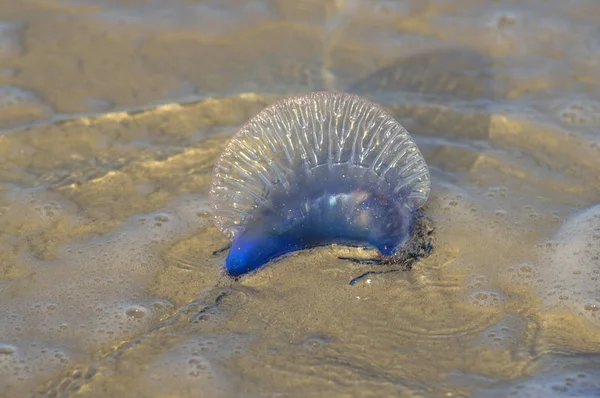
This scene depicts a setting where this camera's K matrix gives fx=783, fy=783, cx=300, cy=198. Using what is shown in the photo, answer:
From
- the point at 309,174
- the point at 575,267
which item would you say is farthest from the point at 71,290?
the point at 575,267

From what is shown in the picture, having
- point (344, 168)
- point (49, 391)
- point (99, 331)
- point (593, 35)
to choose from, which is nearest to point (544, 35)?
point (593, 35)

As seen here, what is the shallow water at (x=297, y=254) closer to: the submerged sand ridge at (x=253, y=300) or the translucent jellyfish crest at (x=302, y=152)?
the submerged sand ridge at (x=253, y=300)

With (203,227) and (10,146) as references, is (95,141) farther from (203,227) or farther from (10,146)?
(203,227)

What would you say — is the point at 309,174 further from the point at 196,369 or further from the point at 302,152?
the point at 196,369

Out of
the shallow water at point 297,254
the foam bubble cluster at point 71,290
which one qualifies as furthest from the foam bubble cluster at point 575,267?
the foam bubble cluster at point 71,290

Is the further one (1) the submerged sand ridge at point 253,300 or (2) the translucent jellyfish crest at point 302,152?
(2) the translucent jellyfish crest at point 302,152
